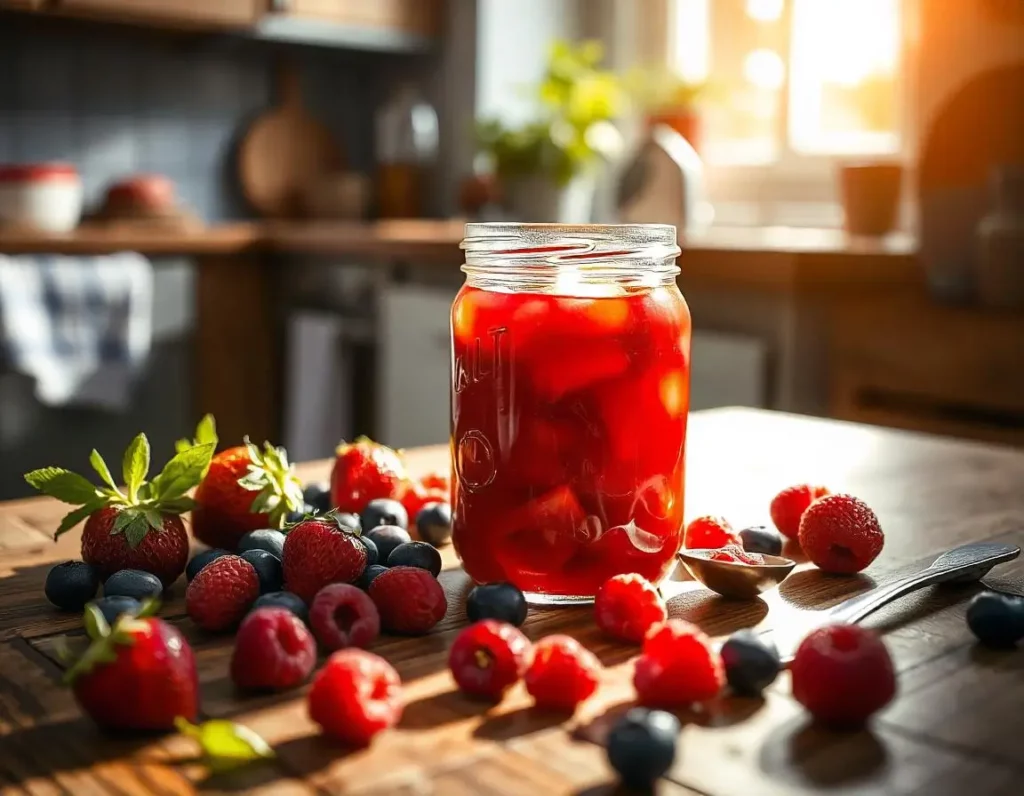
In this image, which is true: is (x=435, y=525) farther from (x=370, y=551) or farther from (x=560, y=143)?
(x=560, y=143)

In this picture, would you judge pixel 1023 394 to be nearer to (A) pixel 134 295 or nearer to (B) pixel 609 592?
(B) pixel 609 592

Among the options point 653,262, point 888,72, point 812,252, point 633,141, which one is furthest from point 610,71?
point 653,262

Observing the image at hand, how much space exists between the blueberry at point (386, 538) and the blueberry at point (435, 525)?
0.08 meters

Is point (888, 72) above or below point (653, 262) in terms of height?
above

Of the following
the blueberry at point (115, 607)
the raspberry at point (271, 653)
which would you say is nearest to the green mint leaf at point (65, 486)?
the blueberry at point (115, 607)

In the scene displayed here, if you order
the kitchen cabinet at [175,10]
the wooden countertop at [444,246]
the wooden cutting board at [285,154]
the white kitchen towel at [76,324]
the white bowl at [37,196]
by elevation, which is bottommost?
the white kitchen towel at [76,324]

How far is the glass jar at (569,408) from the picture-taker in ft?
2.39

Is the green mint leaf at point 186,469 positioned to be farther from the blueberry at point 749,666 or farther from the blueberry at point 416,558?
the blueberry at point 749,666

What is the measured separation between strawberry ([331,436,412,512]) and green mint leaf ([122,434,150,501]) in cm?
18

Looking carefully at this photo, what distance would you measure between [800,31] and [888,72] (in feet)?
0.85

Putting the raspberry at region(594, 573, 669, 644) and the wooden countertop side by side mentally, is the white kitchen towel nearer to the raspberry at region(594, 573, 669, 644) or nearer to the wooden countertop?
the wooden countertop

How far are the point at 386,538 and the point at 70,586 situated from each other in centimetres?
19

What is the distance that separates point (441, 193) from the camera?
3631 mm

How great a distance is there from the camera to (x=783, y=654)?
636mm
